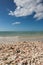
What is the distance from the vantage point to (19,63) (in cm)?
170

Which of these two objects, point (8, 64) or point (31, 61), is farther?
point (31, 61)

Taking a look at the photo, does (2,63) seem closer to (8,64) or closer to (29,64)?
(8,64)

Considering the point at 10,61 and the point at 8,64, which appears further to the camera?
the point at 10,61

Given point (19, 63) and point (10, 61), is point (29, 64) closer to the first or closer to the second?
point (19, 63)

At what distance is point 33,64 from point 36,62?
8cm

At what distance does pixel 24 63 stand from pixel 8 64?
0.21m

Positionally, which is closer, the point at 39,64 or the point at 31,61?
the point at 39,64

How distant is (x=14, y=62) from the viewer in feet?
5.77

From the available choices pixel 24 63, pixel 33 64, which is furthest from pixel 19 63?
pixel 33 64

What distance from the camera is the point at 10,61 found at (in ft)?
5.88

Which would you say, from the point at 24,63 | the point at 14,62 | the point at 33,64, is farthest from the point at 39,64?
the point at 14,62

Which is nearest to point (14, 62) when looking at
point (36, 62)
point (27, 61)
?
point (27, 61)

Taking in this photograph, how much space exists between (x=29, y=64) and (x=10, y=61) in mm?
275

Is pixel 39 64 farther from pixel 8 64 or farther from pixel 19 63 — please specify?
pixel 8 64
